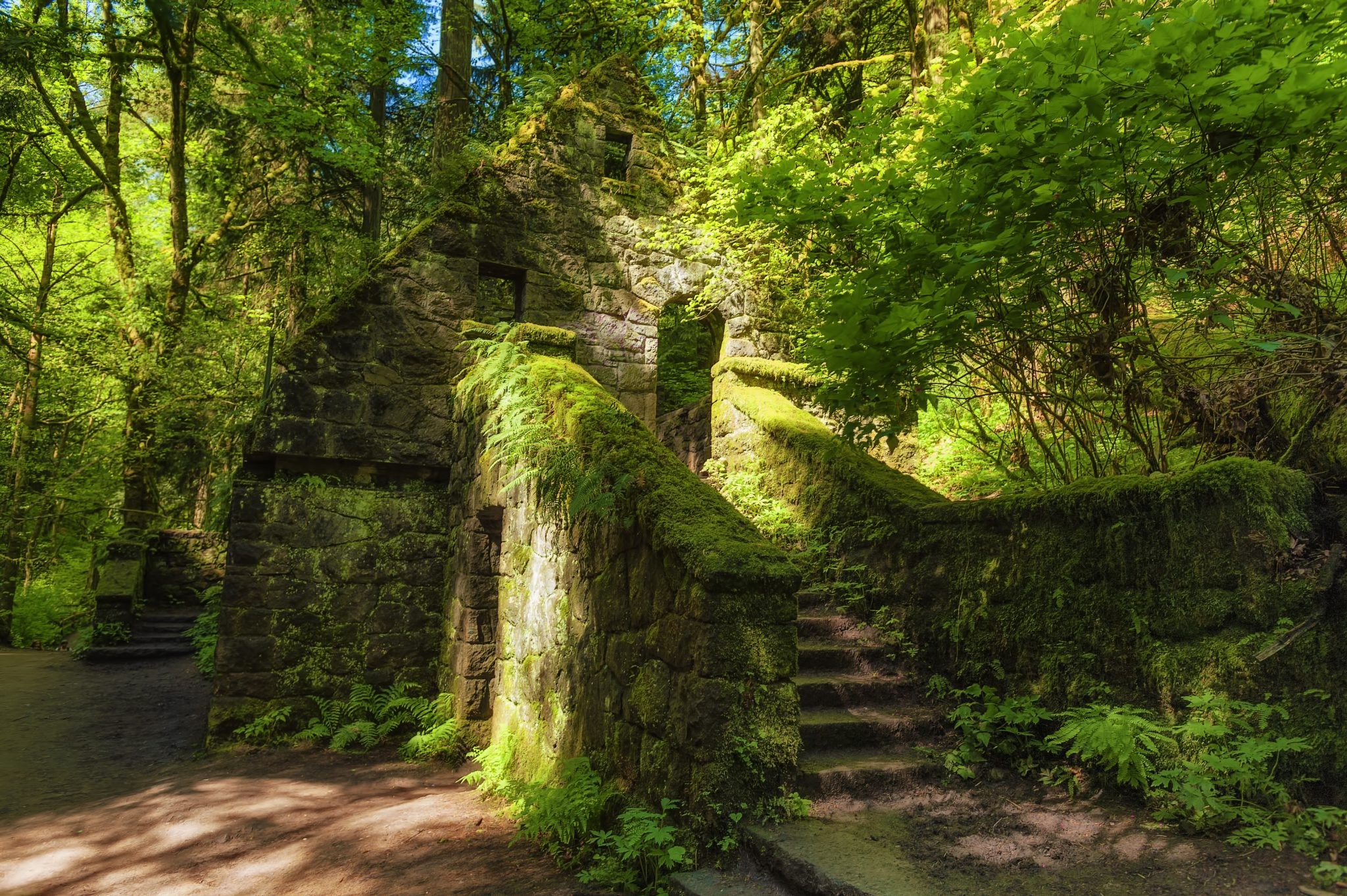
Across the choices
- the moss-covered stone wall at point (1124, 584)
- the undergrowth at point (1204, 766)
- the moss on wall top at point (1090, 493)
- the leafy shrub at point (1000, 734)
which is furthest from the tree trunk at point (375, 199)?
the undergrowth at point (1204, 766)

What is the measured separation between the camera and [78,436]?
42.2 ft

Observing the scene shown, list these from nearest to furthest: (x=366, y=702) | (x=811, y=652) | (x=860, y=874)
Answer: (x=860, y=874) → (x=811, y=652) → (x=366, y=702)

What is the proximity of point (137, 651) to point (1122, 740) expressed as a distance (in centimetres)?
1205

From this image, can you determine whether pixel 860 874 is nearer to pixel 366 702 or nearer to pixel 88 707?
pixel 366 702

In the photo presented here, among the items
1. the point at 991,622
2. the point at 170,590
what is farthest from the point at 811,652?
the point at 170,590

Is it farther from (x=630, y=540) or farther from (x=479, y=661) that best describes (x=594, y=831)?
(x=479, y=661)

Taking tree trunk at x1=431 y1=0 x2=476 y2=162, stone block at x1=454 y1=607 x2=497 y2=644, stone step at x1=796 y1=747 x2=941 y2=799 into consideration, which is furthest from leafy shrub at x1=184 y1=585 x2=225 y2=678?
tree trunk at x1=431 y1=0 x2=476 y2=162

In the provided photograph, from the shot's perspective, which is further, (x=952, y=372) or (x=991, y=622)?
(x=952, y=372)

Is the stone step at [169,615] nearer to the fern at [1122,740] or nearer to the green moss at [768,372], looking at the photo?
the green moss at [768,372]

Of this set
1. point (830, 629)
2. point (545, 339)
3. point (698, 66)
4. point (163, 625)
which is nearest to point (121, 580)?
point (163, 625)

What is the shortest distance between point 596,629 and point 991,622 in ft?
7.08

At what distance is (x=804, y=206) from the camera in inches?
174

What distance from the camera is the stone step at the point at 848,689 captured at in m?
4.01

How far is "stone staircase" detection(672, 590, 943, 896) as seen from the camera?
2.71 meters
